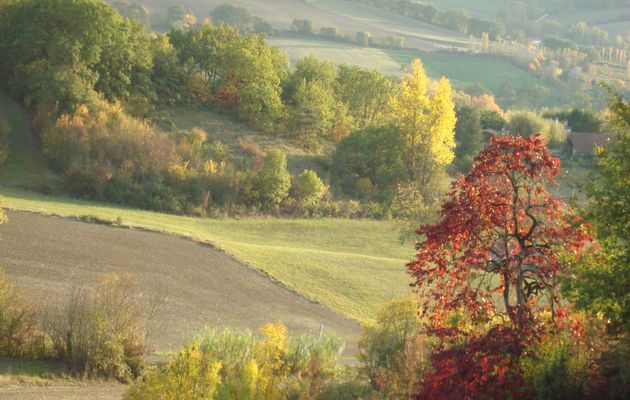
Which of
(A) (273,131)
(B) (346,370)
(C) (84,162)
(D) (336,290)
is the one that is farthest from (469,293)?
(A) (273,131)

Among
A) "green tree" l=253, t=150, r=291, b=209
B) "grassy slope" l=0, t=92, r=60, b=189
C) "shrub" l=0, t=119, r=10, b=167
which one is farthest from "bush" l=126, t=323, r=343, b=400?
"shrub" l=0, t=119, r=10, b=167

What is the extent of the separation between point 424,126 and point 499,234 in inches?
1912

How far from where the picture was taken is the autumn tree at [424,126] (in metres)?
60.1

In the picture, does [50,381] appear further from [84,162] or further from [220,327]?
[84,162]

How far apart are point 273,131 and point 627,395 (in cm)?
5252

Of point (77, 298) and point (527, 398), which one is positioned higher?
point (527, 398)

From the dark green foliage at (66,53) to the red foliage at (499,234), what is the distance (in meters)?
41.9

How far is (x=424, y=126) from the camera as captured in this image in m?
61.0

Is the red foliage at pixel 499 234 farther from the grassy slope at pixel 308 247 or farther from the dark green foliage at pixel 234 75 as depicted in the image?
the dark green foliage at pixel 234 75

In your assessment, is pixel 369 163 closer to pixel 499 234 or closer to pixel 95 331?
pixel 95 331

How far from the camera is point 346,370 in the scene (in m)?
19.8

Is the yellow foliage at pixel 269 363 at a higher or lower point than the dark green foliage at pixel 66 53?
lower

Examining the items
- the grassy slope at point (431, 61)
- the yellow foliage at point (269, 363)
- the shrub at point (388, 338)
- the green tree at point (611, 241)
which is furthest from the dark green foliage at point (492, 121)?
the green tree at point (611, 241)

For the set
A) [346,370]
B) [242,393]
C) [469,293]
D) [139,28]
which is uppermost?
[139,28]
